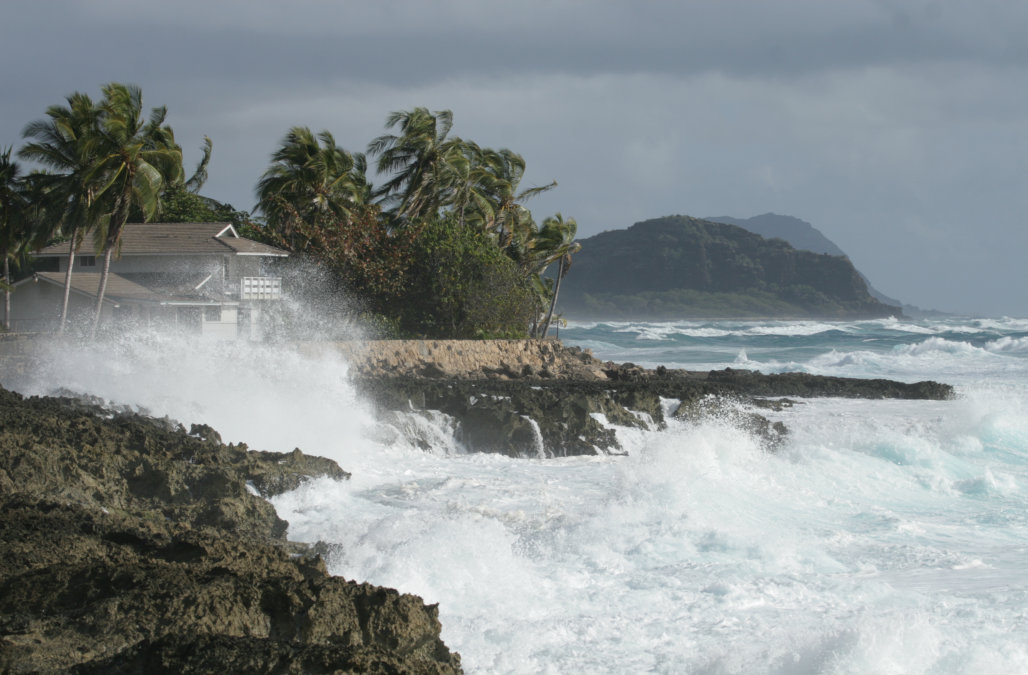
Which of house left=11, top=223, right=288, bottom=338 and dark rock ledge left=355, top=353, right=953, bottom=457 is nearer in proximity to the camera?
dark rock ledge left=355, top=353, right=953, bottom=457

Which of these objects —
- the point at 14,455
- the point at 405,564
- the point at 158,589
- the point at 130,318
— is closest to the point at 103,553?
the point at 158,589

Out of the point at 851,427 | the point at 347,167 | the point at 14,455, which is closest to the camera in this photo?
the point at 14,455

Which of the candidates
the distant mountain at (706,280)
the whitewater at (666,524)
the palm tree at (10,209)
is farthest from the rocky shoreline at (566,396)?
the distant mountain at (706,280)

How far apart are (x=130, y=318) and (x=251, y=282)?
371 centimetres

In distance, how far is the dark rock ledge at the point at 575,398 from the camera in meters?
17.6

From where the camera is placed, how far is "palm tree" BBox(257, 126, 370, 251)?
103 feet

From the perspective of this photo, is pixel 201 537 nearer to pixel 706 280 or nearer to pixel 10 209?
pixel 10 209

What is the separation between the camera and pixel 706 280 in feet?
500

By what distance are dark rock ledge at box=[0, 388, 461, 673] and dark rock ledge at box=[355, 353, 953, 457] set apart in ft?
26.0

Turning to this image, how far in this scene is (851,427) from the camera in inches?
780

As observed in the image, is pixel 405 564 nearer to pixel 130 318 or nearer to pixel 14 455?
pixel 14 455

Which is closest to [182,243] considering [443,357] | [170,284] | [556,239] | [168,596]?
[170,284]

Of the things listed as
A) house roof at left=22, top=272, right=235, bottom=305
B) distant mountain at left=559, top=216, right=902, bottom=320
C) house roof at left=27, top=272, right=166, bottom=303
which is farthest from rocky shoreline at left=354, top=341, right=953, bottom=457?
distant mountain at left=559, top=216, right=902, bottom=320

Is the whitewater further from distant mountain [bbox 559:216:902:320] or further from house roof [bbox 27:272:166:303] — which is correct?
distant mountain [bbox 559:216:902:320]
